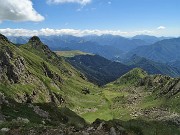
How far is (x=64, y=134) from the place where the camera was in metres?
36.8

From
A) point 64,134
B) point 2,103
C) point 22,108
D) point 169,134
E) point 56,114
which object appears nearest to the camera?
point 64,134

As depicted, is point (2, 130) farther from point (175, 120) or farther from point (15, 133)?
point (175, 120)

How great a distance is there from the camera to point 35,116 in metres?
68.4

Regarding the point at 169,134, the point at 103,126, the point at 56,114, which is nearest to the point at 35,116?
the point at 56,114

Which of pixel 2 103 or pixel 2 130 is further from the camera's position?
pixel 2 103

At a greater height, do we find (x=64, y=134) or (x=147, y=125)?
(x=64, y=134)

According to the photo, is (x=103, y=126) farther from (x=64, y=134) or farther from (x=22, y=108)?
(x=22, y=108)

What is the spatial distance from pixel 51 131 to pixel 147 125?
25853mm

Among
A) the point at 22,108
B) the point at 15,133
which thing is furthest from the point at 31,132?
the point at 22,108

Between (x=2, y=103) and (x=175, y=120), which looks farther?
(x=175, y=120)

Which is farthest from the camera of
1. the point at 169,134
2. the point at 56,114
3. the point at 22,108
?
the point at 56,114

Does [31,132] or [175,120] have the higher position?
[31,132]

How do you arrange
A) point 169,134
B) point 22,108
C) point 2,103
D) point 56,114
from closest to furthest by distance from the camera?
1. point 169,134
2. point 2,103
3. point 22,108
4. point 56,114

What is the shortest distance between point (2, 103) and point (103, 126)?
108 ft
